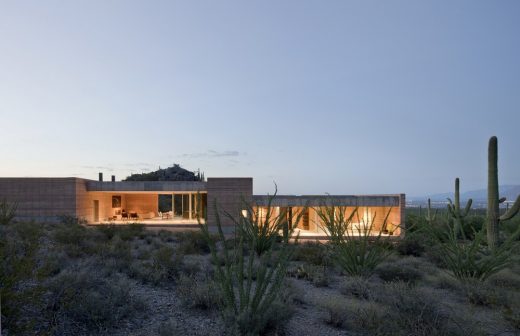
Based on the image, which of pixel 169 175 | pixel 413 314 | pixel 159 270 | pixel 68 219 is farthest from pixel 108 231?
pixel 169 175

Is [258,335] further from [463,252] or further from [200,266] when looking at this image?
[463,252]

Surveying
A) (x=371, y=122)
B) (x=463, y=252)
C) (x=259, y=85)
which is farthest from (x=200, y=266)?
(x=371, y=122)

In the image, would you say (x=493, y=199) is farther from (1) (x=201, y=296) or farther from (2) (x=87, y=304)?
(2) (x=87, y=304)

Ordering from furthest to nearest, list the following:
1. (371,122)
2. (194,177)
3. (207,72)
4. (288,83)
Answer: (194,177) → (371,122) → (288,83) → (207,72)

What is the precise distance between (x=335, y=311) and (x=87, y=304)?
367 centimetres

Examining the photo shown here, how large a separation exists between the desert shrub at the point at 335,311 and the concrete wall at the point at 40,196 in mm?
19588

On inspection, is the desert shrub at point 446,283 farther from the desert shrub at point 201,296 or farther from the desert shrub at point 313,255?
the desert shrub at point 201,296

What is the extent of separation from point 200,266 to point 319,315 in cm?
386

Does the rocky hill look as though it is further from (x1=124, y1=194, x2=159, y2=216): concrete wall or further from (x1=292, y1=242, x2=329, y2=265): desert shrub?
(x1=292, y1=242, x2=329, y2=265): desert shrub

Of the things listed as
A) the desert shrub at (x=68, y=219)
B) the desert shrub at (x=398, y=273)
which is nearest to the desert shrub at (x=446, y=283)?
the desert shrub at (x=398, y=273)

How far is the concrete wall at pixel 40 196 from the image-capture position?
21.3m

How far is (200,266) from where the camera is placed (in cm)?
872

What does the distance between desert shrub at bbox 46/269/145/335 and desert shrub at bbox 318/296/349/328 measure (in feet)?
9.64

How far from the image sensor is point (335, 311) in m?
5.48
